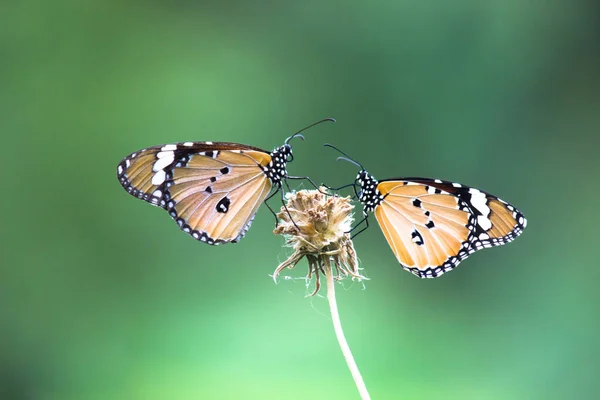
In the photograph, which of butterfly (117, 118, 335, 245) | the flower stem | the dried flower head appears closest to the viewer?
the flower stem

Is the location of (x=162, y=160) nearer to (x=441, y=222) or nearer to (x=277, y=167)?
(x=277, y=167)

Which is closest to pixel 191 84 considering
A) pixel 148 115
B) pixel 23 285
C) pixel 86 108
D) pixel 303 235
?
pixel 148 115

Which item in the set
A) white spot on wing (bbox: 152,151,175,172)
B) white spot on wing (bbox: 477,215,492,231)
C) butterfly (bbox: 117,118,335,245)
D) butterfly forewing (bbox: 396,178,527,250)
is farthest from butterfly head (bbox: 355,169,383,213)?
white spot on wing (bbox: 152,151,175,172)

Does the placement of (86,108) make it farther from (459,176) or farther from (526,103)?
(526,103)

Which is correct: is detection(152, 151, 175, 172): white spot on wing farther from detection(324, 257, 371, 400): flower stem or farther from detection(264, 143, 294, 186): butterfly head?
detection(324, 257, 371, 400): flower stem

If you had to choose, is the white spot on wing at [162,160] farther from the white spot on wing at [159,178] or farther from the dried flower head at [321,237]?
the dried flower head at [321,237]

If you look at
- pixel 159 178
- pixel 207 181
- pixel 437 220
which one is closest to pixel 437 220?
pixel 437 220
